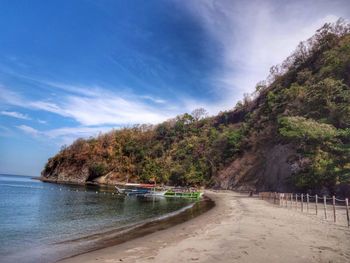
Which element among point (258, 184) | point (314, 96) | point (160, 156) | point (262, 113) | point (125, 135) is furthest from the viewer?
point (125, 135)

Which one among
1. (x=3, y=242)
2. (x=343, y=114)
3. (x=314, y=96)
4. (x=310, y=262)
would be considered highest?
(x=314, y=96)

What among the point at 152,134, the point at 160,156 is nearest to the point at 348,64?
the point at 160,156

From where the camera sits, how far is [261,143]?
69375 millimetres

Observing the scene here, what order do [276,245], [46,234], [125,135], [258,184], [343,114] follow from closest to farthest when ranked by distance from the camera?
[276,245], [46,234], [343,114], [258,184], [125,135]

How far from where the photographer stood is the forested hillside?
126 feet

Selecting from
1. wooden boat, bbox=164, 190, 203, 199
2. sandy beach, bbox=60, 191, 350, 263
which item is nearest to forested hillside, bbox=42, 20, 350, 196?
wooden boat, bbox=164, 190, 203, 199

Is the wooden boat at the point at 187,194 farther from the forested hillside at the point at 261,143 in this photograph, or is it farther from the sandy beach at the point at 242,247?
the sandy beach at the point at 242,247

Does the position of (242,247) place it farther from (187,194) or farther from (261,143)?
(261,143)

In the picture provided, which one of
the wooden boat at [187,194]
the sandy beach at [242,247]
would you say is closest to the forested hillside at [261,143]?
the wooden boat at [187,194]

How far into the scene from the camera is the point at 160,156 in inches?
5027

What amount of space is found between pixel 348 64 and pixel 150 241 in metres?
48.1

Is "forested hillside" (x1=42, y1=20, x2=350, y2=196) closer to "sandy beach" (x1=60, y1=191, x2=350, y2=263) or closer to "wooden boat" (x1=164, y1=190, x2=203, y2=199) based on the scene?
"wooden boat" (x1=164, y1=190, x2=203, y2=199)

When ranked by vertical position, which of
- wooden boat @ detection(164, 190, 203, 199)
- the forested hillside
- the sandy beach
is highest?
the forested hillside

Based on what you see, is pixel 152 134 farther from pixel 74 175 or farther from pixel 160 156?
pixel 74 175
